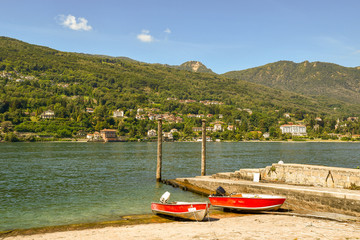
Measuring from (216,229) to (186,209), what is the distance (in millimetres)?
2612

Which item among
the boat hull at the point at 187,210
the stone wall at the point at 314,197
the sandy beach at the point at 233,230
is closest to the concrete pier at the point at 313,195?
the stone wall at the point at 314,197

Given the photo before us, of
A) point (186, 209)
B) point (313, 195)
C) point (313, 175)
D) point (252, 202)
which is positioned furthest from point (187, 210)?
point (313, 175)

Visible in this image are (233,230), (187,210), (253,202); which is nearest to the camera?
(233,230)

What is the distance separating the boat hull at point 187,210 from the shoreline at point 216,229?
386 millimetres

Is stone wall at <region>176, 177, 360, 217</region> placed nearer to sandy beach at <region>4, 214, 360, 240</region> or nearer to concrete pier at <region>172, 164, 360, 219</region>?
→ concrete pier at <region>172, 164, 360, 219</region>

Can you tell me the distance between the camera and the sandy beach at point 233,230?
1405 centimetres

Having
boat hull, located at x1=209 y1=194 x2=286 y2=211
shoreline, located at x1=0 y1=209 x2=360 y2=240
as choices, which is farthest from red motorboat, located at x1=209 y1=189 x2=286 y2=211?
shoreline, located at x1=0 y1=209 x2=360 y2=240

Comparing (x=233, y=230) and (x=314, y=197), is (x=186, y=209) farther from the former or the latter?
(x=314, y=197)

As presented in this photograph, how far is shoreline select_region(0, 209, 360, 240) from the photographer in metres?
14.2

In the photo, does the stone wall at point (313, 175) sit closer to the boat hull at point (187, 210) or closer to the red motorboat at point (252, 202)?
the red motorboat at point (252, 202)

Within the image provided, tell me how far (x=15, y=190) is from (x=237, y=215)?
24623 millimetres

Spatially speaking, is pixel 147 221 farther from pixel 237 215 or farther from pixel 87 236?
pixel 237 215

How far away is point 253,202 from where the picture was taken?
19.2 meters

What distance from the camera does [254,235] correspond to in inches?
556
